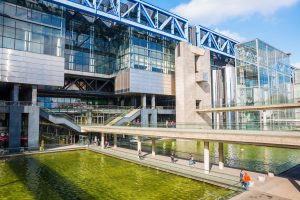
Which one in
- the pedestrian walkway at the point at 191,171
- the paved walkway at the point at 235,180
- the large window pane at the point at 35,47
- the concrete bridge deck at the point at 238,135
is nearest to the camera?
the paved walkway at the point at 235,180

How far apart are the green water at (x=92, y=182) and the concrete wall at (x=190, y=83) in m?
31.8

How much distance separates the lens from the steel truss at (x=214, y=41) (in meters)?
73.1

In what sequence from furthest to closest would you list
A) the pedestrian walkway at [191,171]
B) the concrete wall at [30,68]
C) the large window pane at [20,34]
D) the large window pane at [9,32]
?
the large window pane at [20,34]
the large window pane at [9,32]
the concrete wall at [30,68]
the pedestrian walkway at [191,171]

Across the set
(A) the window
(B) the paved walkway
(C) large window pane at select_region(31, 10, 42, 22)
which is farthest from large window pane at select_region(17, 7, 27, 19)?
(B) the paved walkway

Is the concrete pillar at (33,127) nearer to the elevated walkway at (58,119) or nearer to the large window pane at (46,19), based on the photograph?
the elevated walkway at (58,119)

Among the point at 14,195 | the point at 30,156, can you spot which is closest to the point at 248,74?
the point at 30,156

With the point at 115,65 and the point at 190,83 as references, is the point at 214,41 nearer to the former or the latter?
the point at 190,83

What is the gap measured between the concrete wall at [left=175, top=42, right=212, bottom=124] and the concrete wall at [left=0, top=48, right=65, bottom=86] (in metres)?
29.5

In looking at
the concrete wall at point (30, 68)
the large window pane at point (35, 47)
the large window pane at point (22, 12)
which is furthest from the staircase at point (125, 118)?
the large window pane at point (22, 12)

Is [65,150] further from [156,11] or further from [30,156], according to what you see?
[156,11]

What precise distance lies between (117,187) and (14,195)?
8572mm

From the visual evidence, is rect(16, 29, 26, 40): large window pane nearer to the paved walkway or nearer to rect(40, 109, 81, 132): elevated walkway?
rect(40, 109, 81, 132): elevated walkway

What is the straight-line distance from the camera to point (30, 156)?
37.0 meters

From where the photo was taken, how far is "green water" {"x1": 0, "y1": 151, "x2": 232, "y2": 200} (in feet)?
65.8
